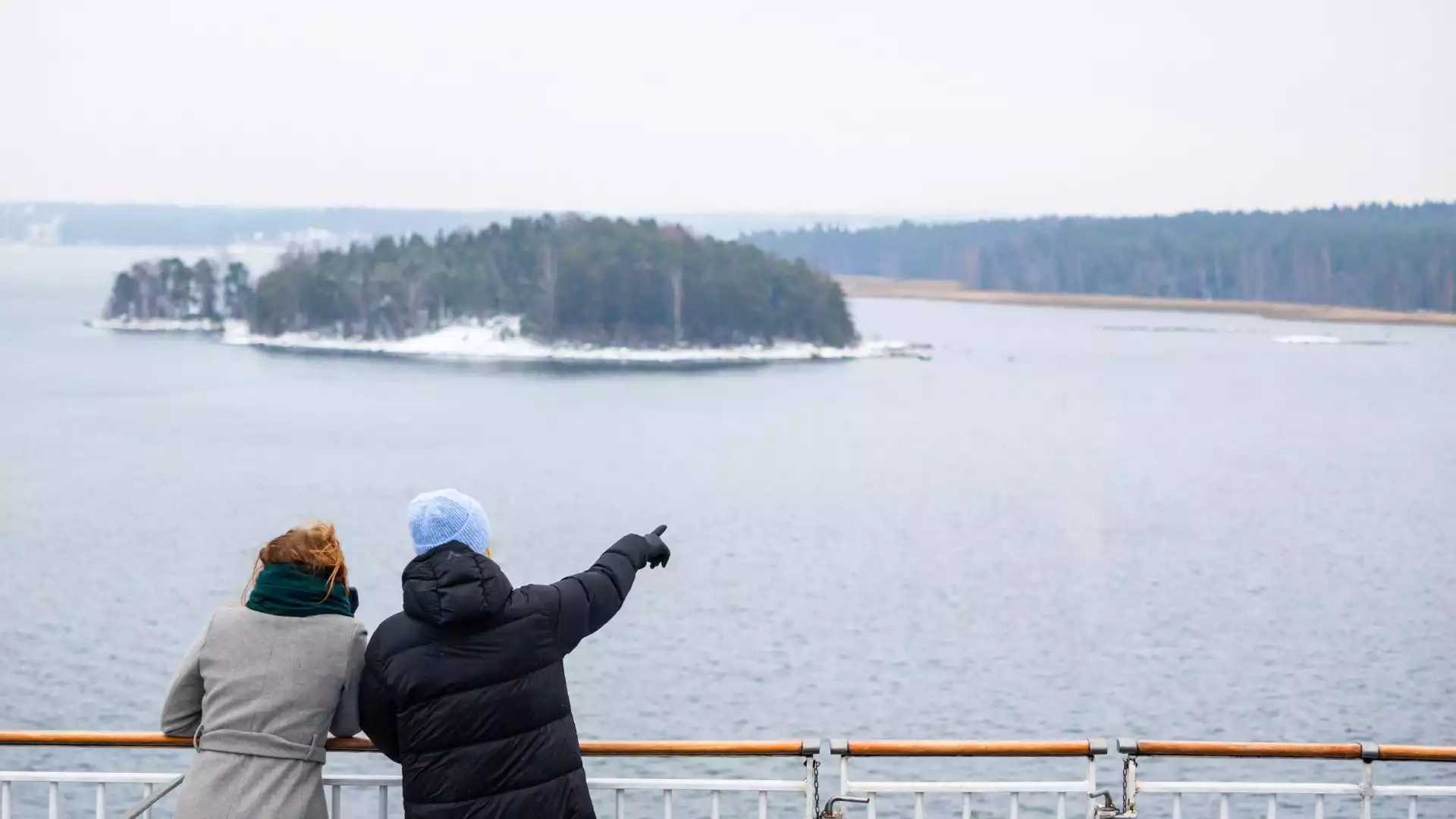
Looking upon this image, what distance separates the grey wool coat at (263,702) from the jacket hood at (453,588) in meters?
0.14

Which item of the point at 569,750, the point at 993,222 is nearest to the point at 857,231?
the point at 993,222

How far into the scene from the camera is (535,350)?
6538 centimetres

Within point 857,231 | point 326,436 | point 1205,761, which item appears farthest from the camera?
point 857,231

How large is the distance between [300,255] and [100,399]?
1759 centimetres

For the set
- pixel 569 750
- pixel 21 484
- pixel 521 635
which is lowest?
pixel 21 484

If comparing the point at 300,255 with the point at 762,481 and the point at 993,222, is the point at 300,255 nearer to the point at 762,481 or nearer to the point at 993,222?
the point at 993,222

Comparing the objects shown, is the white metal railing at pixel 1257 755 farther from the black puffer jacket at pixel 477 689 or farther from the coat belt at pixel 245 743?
the coat belt at pixel 245 743

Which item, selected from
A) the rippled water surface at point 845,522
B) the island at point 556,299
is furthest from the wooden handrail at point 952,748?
the island at point 556,299

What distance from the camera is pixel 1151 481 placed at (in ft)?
118

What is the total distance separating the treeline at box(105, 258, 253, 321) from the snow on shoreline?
4.06 metres

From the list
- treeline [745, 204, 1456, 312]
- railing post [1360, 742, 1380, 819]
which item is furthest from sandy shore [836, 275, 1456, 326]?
railing post [1360, 742, 1380, 819]

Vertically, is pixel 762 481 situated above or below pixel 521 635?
below

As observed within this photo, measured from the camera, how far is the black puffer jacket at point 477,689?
7.66 ft

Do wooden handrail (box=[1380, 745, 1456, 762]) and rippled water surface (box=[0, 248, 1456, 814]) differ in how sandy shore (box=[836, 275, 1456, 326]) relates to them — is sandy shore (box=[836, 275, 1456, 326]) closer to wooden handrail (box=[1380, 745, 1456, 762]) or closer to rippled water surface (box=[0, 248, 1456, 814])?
rippled water surface (box=[0, 248, 1456, 814])
